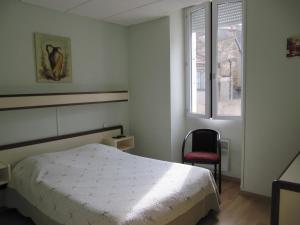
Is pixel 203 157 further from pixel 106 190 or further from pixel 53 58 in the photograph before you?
pixel 53 58

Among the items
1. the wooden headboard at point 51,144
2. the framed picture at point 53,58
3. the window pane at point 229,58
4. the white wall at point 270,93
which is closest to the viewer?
the white wall at point 270,93

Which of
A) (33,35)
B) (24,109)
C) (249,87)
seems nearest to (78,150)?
(24,109)

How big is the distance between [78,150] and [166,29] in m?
2.14

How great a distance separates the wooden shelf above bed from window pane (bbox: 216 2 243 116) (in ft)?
4.97

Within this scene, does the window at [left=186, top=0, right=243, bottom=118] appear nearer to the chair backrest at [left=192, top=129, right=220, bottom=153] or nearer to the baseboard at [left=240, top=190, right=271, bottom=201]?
the chair backrest at [left=192, top=129, right=220, bottom=153]

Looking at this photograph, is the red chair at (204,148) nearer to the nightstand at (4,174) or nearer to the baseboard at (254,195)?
the baseboard at (254,195)

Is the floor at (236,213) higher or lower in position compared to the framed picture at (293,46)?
lower

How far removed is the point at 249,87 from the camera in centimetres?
304

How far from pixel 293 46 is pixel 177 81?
1.67 meters

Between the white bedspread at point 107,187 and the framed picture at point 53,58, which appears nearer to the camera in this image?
the white bedspread at point 107,187

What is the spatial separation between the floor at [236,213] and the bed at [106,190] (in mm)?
100

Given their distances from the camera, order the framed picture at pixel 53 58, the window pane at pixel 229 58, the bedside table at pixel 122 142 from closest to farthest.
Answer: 1. the framed picture at pixel 53 58
2. the window pane at pixel 229 58
3. the bedside table at pixel 122 142

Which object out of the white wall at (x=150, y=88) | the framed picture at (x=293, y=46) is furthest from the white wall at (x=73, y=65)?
the framed picture at (x=293, y=46)

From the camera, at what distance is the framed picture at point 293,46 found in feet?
8.72
